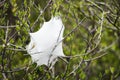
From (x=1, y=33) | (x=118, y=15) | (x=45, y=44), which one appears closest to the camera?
(x=45, y=44)

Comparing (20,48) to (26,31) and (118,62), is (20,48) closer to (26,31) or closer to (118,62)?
(26,31)

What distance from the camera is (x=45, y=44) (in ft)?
10.7

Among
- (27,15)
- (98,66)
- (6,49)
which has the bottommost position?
(98,66)

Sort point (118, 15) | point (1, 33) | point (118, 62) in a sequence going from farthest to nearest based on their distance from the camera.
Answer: point (118, 62) < point (118, 15) < point (1, 33)

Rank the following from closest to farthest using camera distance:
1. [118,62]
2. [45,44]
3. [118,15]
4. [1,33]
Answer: [45,44] → [1,33] → [118,15] → [118,62]

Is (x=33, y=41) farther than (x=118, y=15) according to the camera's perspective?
No

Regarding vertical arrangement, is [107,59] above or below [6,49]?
below

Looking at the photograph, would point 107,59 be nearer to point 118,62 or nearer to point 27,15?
point 118,62

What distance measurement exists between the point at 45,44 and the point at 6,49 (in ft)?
1.25

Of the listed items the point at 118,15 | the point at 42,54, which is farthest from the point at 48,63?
the point at 118,15

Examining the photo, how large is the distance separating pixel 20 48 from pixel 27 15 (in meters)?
A: 0.33

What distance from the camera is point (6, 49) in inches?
132

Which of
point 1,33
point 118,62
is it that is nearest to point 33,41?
point 1,33

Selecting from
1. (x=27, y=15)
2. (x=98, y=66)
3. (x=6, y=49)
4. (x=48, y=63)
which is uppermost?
(x=27, y=15)
